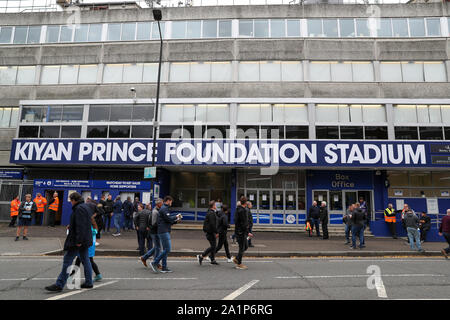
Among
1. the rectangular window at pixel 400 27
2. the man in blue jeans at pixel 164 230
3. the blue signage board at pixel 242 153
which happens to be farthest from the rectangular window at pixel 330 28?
the man in blue jeans at pixel 164 230

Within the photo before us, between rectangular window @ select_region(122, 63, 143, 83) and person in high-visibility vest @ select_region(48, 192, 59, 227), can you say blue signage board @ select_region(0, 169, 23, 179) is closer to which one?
person in high-visibility vest @ select_region(48, 192, 59, 227)

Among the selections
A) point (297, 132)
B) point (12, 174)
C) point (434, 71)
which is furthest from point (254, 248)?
point (12, 174)

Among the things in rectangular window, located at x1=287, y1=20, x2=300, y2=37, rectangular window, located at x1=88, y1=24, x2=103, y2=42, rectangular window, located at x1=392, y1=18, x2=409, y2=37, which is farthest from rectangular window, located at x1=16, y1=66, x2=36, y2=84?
rectangular window, located at x1=392, y1=18, x2=409, y2=37

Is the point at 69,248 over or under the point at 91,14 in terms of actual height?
under

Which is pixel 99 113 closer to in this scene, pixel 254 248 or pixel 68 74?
pixel 68 74

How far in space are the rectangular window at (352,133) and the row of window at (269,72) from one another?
351cm

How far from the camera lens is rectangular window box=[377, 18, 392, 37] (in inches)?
828

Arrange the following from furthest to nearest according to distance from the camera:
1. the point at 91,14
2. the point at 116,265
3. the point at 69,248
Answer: the point at 91,14 < the point at 116,265 < the point at 69,248

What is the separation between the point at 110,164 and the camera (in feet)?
63.3

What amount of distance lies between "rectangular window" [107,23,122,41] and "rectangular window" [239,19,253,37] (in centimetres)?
920
